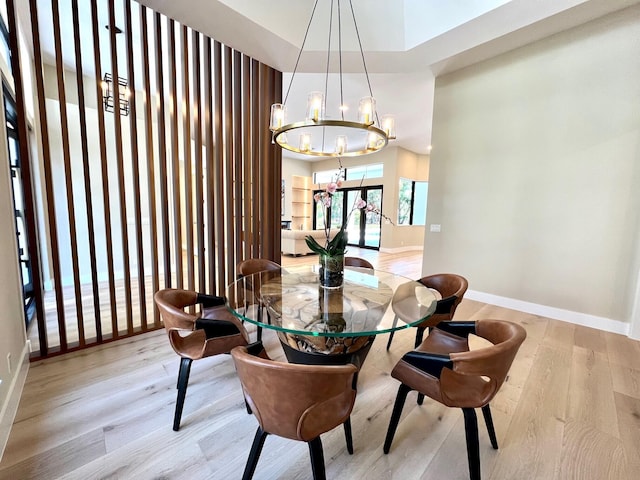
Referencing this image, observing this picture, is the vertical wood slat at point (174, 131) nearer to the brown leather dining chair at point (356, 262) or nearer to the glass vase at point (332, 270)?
the glass vase at point (332, 270)

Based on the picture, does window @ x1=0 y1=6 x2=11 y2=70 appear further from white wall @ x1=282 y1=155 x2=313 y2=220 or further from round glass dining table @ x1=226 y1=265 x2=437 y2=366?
white wall @ x1=282 y1=155 x2=313 y2=220

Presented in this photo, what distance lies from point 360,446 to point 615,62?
433cm

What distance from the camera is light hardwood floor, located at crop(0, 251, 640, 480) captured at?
1.32 metres

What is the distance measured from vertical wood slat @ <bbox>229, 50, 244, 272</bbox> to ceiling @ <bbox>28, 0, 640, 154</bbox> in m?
0.23

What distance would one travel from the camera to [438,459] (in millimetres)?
1385

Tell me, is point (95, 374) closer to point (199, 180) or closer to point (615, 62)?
point (199, 180)

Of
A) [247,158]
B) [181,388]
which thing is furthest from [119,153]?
[181,388]

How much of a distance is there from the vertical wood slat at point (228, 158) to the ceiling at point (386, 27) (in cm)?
25

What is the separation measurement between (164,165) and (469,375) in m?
3.05

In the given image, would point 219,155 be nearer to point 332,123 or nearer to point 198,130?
point 198,130

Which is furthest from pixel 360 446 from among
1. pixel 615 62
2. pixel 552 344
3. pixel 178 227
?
pixel 615 62

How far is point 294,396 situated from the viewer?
0.95 metres

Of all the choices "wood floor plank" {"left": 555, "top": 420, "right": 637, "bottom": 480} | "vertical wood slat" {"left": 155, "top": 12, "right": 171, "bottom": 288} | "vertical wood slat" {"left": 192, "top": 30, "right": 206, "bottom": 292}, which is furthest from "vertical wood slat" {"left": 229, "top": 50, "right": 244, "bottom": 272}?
"wood floor plank" {"left": 555, "top": 420, "right": 637, "bottom": 480}

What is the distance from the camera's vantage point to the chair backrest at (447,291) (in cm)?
190
